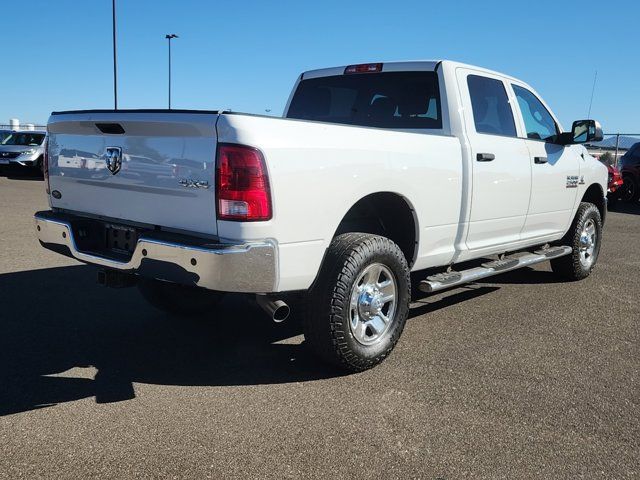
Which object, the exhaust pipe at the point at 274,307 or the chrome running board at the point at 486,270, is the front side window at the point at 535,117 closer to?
the chrome running board at the point at 486,270

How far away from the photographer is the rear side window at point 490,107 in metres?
4.85

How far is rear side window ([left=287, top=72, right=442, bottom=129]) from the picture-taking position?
15.5 ft

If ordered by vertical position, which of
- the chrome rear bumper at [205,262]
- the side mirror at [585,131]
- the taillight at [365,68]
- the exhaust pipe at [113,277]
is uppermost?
the taillight at [365,68]

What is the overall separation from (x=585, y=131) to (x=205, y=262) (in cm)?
415

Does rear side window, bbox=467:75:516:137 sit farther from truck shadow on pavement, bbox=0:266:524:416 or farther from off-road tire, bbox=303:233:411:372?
off-road tire, bbox=303:233:411:372

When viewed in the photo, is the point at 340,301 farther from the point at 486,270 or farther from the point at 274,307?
the point at 486,270

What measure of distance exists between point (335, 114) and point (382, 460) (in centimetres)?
328

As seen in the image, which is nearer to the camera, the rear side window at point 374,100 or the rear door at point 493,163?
the rear door at point 493,163

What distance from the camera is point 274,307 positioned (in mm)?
3346

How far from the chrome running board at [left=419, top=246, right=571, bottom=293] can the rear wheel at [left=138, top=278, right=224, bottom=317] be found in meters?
1.62

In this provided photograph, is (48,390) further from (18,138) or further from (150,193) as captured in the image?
(18,138)

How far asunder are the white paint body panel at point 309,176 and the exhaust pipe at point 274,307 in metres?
0.14

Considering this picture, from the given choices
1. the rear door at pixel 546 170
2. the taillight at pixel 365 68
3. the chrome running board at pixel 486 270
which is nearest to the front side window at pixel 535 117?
the rear door at pixel 546 170

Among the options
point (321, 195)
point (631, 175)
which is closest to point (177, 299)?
point (321, 195)
